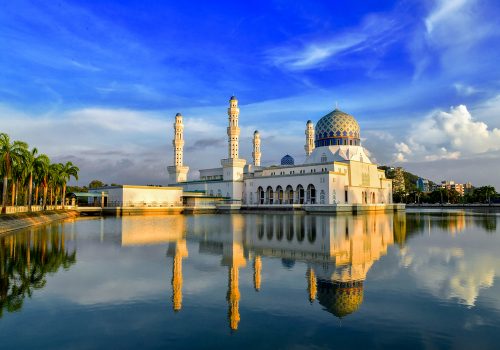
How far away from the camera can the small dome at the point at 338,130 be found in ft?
244

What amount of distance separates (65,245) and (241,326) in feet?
48.2

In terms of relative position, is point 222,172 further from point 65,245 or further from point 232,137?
point 65,245

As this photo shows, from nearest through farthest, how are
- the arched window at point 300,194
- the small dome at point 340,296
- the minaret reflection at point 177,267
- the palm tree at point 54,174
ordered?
the small dome at point 340,296, the minaret reflection at point 177,267, the palm tree at point 54,174, the arched window at point 300,194

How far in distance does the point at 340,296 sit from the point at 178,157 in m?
80.9

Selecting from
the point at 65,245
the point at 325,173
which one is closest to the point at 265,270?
the point at 65,245

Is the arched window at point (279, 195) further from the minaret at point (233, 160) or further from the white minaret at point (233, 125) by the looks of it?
the white minaret at point (233, 125)

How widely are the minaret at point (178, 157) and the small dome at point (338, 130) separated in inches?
1137

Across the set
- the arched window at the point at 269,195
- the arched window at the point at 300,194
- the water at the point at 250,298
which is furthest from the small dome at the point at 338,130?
the water at the point at 250,298

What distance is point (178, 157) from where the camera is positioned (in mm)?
88312

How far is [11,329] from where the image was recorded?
737 cm

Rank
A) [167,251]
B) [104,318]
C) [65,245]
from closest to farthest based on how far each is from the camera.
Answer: [104,318], [167,251], [65,245]

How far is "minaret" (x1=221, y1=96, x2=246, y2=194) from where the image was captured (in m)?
77.3

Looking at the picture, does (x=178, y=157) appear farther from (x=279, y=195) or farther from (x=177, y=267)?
(x=177, y=267)

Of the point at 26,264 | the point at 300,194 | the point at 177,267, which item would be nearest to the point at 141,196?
the point at 300,194
